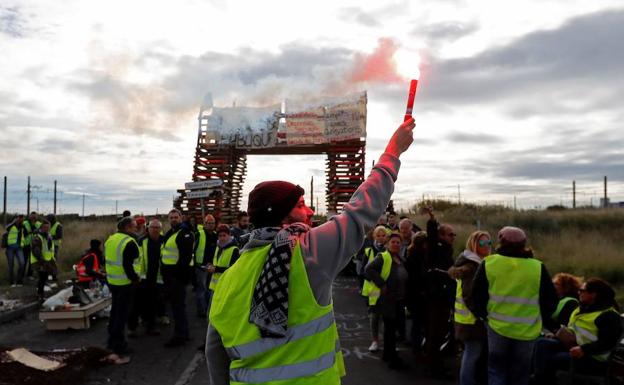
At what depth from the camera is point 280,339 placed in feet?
6.86

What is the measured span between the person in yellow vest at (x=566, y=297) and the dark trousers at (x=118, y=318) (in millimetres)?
6147

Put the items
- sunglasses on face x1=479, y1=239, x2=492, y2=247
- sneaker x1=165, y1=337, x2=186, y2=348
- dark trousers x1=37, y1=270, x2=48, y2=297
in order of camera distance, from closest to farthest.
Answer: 1. sunglasses on face x1=479, y1=239, x2=492, y2=247
2. sneaker x1=165, y1=337, x2=186, y2=348
3. dark trousers x1=37, y1=270, x2=48, y2=297

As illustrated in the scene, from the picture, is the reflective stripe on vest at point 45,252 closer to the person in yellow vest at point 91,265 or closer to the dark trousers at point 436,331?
the person in yellow vest at point 91,265

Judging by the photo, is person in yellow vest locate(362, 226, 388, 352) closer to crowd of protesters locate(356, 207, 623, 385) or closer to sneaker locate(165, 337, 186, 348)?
crowd of protesters locate(356, 207, 623, 385)

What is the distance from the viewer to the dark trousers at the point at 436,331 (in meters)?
7.33

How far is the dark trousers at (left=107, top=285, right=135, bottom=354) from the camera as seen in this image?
8445 millimetres

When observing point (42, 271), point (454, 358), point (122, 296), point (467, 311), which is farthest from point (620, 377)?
point (42, 271)

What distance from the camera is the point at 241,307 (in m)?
2.17

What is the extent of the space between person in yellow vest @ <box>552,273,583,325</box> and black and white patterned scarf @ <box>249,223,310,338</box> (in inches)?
229

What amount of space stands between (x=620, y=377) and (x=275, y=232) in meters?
5.02

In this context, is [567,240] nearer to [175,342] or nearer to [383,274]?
[383,274]

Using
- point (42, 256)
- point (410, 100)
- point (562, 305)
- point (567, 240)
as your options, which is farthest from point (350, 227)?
point (567, 240)

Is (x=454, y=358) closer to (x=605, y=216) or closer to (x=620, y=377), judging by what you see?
(x=620, y=377)

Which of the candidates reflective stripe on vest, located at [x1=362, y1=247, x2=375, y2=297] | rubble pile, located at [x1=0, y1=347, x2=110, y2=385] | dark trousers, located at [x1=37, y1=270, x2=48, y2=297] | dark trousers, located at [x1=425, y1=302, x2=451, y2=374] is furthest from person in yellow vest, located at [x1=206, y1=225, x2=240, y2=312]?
dark trousers, located at [x1=37, y1=270, x2=48, y2=297]
